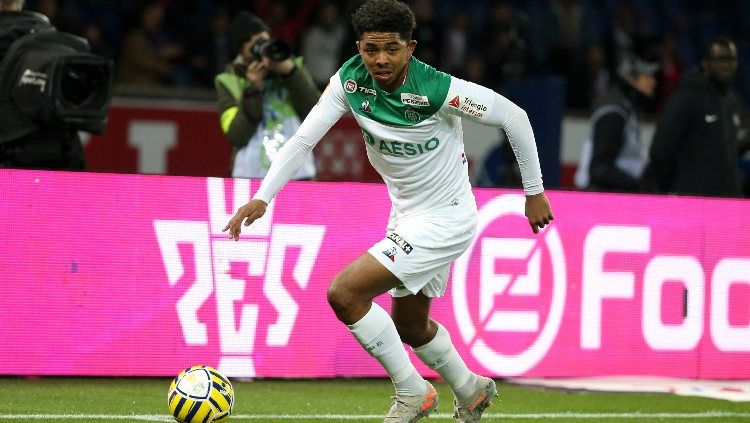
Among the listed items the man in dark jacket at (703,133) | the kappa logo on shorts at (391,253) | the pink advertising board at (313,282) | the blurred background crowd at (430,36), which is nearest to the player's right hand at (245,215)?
the kappa logo on shorts at (391,253)

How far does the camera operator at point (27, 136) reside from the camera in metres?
7.91

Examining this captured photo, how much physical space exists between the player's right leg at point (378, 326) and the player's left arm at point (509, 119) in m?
0.73

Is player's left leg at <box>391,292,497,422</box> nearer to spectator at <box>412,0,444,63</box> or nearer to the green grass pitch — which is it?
the green grass pitch

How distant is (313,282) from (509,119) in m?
2.44

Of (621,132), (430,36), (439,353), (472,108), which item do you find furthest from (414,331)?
(430,36)

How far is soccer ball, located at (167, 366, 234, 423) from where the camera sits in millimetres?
6027

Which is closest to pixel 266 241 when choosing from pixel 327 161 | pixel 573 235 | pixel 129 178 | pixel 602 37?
pixel 129 178

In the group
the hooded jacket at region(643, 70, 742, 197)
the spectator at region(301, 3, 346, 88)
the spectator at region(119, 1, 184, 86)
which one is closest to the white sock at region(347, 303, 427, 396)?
the hooded jacket at region(643, 70, 742, 197)

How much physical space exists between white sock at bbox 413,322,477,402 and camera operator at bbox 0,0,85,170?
9.15ft

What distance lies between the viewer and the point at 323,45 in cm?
1390

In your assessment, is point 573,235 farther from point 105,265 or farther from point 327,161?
point 327,161

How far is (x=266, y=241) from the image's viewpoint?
8070mm

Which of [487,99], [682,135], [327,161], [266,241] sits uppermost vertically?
[487,99]

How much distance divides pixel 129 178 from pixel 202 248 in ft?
1.92
